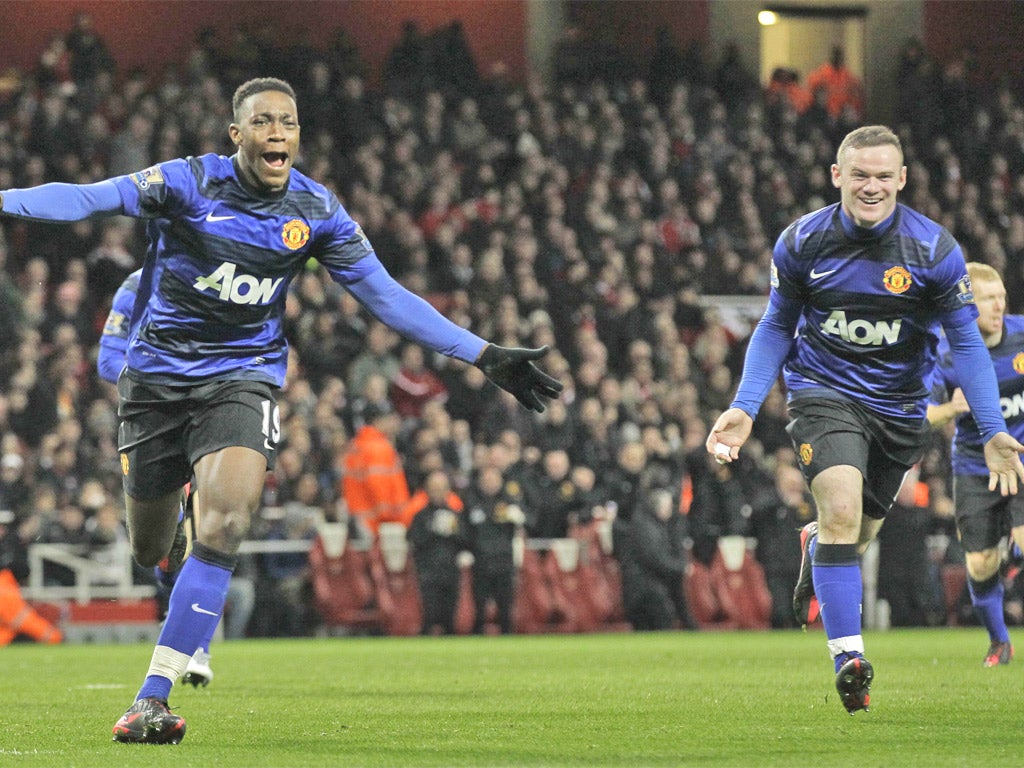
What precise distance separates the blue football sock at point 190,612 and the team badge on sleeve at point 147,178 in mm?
1345

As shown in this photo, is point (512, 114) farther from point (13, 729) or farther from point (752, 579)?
point (13, 729)

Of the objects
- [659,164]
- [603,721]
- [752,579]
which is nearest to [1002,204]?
[659,164]

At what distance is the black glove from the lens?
22.0 ft

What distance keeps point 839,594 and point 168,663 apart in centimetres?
275

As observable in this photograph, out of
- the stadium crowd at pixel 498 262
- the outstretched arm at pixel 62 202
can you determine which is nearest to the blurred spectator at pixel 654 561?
the stadium crowd at pixel 498 262

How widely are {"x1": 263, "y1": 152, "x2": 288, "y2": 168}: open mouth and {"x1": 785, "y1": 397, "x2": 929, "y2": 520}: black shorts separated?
2438 millimetres

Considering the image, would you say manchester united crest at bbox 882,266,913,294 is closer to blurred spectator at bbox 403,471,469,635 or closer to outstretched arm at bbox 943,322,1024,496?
outstretched arm at bbox 943,322,1024,496

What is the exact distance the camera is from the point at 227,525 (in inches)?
259

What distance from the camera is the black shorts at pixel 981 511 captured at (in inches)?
435

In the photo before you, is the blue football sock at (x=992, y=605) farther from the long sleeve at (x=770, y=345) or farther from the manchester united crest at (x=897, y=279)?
the manchester united crest at (x=897, y=279)

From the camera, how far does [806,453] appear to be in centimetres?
755

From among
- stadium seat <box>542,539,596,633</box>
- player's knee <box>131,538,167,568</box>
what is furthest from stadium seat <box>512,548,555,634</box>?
player's knee <box>131,538,167,568</box>

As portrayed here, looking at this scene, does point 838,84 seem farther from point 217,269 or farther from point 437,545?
point 217,269

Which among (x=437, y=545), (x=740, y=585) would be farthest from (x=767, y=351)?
(x=740, y=585)
